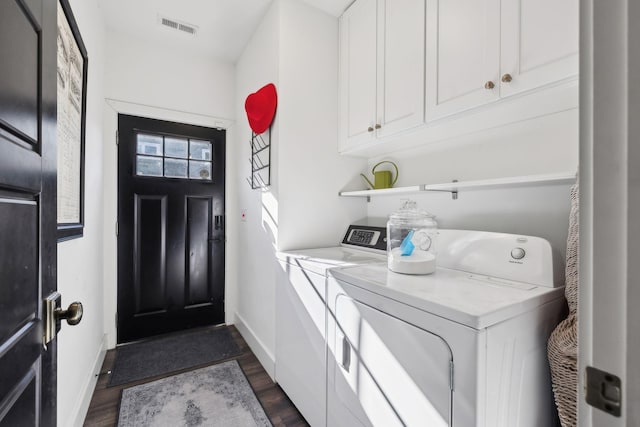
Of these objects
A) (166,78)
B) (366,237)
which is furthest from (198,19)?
(366,237)

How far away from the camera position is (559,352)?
2.90 feet

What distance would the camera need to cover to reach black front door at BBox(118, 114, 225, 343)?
2555 mm

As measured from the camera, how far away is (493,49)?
46.5 inches

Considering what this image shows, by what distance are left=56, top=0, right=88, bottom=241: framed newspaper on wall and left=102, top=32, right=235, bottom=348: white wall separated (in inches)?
36.0

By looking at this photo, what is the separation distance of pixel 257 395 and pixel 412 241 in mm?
1492

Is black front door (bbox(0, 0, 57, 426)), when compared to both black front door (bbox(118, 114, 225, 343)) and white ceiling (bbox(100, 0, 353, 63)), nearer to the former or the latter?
white ceiling (bbox(100, 0, 353, 63))

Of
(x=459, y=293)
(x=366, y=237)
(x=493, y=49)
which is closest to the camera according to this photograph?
(x=459, y=293)

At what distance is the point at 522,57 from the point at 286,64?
144 centimetres

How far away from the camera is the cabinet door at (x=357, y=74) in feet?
6.03

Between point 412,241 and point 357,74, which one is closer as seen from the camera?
point 412,241

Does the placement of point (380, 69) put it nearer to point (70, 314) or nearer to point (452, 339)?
point (452, 339)
